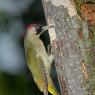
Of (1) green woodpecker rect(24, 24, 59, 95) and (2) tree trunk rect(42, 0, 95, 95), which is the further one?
(1) green woodpecker rect(24, 24, 59, 95)

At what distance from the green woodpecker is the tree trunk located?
2.38 ft

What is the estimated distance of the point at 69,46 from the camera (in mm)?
3086

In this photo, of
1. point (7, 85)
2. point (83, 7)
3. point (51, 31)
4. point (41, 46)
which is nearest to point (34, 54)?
Result: point (41, 46)

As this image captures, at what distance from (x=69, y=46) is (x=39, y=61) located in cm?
98

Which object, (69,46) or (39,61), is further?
(39,61)

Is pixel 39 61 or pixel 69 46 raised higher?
pixel 69 46

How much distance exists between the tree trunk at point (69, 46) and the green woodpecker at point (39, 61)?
2.38 feet

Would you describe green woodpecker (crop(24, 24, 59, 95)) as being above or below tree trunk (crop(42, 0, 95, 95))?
below

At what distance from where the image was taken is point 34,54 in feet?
13.3

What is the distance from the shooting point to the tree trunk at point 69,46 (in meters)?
3.01

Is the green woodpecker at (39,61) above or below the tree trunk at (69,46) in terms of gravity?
below

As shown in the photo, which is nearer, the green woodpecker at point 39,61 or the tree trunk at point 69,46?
the tree trunk at point 69,46

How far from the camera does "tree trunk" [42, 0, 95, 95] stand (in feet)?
9.89

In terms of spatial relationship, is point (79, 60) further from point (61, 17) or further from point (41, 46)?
point (41, 46)
